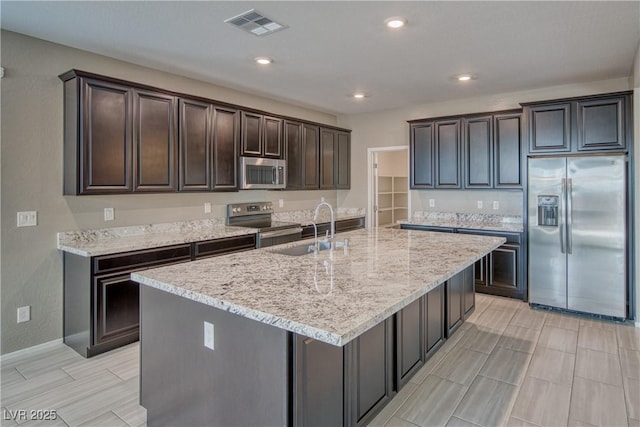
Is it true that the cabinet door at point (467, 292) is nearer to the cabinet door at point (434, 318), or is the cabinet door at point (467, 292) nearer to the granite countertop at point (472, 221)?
the cabinet door at point (434, 318)

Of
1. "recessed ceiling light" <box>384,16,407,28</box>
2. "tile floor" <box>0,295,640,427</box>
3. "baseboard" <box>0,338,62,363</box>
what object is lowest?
"tile floor" <box>0,295,640,427</box>

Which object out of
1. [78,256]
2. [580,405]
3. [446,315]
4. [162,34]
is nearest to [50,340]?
[78,256]

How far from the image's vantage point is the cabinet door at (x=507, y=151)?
4762mm

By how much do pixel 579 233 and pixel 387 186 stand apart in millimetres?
3665

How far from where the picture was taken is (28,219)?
311 cm

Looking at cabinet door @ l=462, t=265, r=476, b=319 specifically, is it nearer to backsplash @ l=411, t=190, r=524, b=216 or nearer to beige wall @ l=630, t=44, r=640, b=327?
beige wall @ l=630, t=44, r=640, b=327

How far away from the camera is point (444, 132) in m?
5.29

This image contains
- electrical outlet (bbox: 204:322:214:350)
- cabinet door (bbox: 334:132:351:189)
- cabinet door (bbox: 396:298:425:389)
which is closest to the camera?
electrical outlet (bbox: 204:322:214:350)

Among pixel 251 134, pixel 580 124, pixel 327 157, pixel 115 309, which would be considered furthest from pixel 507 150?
pixel 115 309

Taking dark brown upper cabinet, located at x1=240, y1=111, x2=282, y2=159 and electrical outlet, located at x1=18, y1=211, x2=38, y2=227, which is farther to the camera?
dark brown upper cabinet, located at x1=240, y1=111, x2=282, y2=159

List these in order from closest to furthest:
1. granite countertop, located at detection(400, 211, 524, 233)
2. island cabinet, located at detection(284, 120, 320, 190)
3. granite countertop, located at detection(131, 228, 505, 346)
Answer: granite countertop, located at detection(131, 228, 505, 346)
granite countertop, located at detection(400, 211, 524, 233)
island cabinet, located at detection(284, 120, 320, 190)

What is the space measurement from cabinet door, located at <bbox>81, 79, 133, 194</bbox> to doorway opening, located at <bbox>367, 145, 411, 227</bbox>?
13.3 feet

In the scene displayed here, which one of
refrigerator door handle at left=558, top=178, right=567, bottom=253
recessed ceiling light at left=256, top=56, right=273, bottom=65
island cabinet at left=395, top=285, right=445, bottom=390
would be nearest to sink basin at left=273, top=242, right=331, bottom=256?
island cabinet at left=395, top=285, right=445, bottom=390

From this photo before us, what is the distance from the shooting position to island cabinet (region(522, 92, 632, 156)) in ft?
12.7
